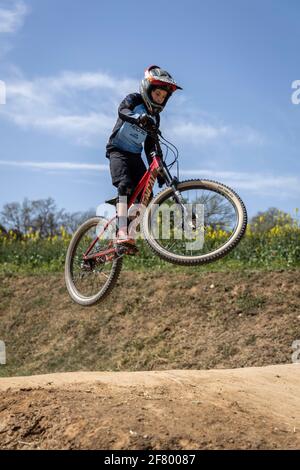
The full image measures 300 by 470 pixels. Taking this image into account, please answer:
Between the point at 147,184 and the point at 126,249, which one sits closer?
the point at 147,184

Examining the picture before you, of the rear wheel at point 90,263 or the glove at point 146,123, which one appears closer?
the glove at point 146,123

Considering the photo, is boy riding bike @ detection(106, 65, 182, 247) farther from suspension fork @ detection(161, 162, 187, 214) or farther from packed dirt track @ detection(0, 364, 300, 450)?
packed dirt track @ detection(0, 364, 300, 450)

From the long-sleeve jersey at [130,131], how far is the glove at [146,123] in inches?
2.4

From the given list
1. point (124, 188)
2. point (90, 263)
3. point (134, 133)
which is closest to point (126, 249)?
point (124, 188)

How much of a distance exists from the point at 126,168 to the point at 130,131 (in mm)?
430

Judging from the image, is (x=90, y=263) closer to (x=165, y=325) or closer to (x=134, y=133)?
(x=134, y=133)

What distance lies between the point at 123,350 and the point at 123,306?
1.33m

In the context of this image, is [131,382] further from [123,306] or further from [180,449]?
[123,306]

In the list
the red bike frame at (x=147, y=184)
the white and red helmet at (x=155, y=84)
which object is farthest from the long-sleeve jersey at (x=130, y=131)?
the red bike frame at (x=147, y=184)

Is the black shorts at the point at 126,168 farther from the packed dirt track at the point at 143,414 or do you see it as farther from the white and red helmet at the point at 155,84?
the packed dirt track at the point at 143,414

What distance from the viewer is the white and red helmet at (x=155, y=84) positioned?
652cm

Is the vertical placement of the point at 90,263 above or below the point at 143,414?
above

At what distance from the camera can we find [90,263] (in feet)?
27.0

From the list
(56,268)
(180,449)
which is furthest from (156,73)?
(56,268)
